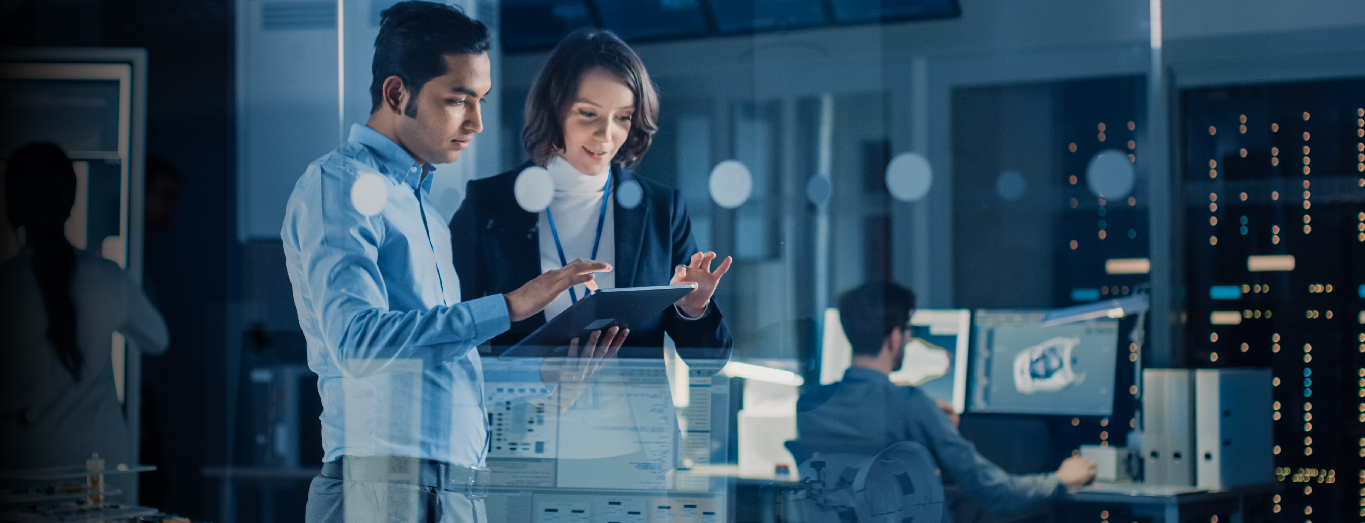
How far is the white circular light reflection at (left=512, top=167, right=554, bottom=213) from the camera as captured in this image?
103 inches

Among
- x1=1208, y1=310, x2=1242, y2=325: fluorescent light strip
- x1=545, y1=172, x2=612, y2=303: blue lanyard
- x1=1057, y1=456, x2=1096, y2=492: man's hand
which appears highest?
x1=545, y1=172, x2=612, y2=303: blue lanyard

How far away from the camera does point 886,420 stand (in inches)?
107

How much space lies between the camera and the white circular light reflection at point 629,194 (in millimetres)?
2625

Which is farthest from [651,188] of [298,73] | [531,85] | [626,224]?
[298,73]

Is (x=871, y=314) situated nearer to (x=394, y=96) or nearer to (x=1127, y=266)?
(x=1127, y=266)

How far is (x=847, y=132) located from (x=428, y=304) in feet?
4.44

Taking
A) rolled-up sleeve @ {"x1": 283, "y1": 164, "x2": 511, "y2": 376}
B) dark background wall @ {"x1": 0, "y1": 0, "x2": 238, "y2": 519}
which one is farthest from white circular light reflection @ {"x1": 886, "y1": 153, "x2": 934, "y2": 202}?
dark background wall @ {"x1": 0, "y1": 0, "x2": 238, "y2": 519}

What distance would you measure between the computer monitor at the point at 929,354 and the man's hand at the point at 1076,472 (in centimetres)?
38

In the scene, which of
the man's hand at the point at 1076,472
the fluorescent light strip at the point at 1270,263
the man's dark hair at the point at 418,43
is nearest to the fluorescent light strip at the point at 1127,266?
the fluorescent light strip at the point at 1270,263

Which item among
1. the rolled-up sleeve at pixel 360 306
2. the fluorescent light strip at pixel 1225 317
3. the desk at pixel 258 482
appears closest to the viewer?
the rolled-up sleeve at pixel 360 306

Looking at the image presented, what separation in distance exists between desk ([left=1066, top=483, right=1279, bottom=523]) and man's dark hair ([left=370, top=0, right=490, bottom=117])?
88.5 inches

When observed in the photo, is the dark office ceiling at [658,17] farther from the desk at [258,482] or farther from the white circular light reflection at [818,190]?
the desk at [258,482]

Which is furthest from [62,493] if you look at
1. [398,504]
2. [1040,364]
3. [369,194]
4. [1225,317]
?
[1225,317]

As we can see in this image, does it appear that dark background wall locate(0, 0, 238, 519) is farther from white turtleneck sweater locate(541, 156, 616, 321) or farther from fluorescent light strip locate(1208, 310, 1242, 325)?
fluorescent light strip locate(1208, 310, 1242, 325)
